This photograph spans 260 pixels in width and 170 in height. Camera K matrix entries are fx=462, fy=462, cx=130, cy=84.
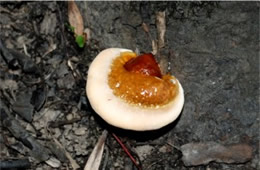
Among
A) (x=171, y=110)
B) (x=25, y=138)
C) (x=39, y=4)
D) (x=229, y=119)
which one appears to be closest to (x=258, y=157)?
(x=229, y=119)

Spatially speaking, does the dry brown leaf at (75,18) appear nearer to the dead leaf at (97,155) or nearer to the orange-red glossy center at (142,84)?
the orange-red glossy center at (142,84)

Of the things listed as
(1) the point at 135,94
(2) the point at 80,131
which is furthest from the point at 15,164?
(1) the point at 135,94

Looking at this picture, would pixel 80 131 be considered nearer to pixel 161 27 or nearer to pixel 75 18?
pixel 75 18

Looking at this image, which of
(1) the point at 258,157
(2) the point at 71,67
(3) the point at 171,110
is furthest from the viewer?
(2) the point at 71,67

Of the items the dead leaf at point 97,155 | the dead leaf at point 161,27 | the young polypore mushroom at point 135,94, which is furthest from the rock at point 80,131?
the dead leaf at point 161,27

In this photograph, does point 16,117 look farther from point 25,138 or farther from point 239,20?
point 239,20

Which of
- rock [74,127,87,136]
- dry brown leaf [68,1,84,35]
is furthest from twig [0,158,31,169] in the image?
dry brown leaf [68,1,84,35]
